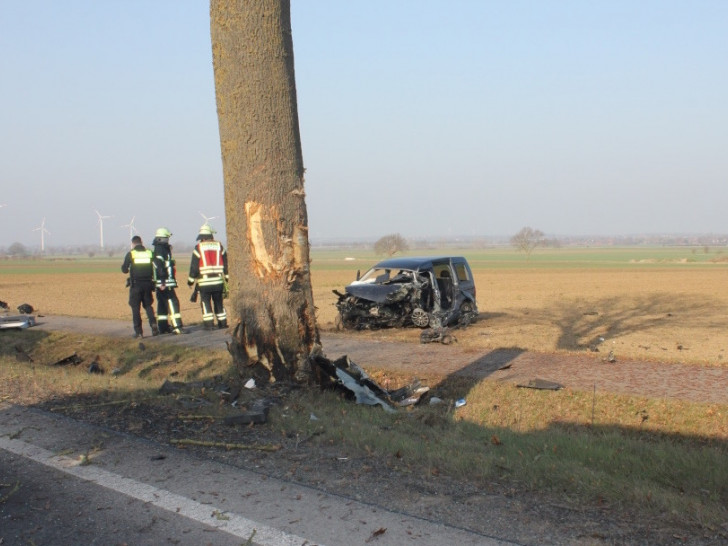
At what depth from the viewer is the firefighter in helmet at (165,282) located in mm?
13547

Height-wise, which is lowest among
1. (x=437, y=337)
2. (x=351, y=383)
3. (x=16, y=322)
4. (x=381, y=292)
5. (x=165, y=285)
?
(x=437, y=337)

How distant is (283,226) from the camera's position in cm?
719

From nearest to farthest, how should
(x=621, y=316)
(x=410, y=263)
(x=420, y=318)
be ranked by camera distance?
1. (x=420, y=318)
2. (x=410, y=263)
3. (x=621, y=316)

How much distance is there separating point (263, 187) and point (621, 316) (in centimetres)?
1706

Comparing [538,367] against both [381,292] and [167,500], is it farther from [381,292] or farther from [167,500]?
[167,500]

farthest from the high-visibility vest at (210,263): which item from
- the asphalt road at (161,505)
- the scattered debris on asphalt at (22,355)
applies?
the asphalt road at (161,505)

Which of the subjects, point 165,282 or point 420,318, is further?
point 420,318

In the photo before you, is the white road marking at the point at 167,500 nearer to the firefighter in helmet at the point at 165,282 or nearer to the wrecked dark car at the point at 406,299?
the firefighter in helmet at the point at 165,282

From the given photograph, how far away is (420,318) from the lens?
15.1m

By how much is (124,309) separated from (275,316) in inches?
718

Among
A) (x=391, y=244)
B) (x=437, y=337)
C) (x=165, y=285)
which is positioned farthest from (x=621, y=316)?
(x=391, y=244)

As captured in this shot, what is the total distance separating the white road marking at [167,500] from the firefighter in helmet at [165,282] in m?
8.72

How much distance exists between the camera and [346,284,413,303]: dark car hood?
49.8ft

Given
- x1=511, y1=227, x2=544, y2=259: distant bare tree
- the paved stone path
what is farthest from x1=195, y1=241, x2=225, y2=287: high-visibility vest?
x1=511, y1=227, x2=544, y2=259: distant bare tree
